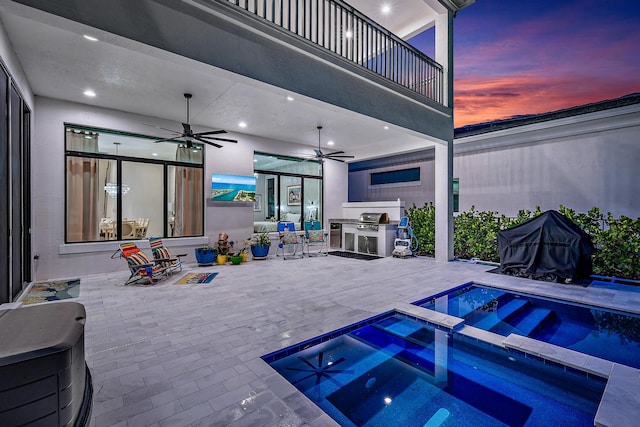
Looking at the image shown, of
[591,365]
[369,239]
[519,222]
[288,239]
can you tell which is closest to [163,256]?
[288,239]

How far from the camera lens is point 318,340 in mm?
3127

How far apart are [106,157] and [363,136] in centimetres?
641

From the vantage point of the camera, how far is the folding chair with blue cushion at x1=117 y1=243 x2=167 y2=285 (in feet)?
17.7

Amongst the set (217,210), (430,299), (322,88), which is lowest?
(430,299)

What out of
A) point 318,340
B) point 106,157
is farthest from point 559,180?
point 106,157

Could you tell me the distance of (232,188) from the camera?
26.6 feet

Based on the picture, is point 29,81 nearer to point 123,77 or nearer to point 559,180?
point 123,77

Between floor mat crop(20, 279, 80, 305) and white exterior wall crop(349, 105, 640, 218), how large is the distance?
29.1 ft

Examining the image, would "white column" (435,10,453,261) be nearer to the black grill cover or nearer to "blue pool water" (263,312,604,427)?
the black grill cover

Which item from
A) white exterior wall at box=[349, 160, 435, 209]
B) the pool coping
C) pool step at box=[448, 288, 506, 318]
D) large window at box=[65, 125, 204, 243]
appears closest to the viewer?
the pool coping

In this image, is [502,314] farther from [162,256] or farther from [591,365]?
[162,256]

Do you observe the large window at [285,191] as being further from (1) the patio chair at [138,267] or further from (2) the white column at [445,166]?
(2) the white column at [445,166]

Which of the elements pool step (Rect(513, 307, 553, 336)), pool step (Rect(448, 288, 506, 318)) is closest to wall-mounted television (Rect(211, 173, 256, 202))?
pool step (Rect(448, 288, 506, 318))

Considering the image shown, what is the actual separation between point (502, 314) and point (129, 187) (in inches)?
335
